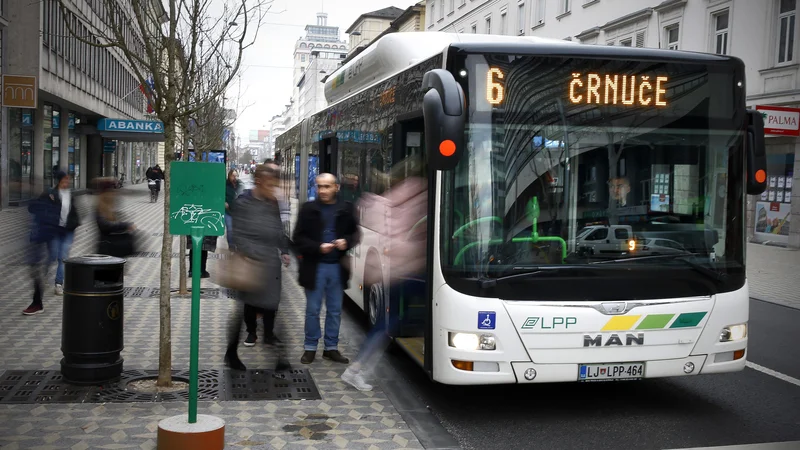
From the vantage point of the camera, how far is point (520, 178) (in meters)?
6.22

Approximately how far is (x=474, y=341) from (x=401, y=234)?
1.42 metres

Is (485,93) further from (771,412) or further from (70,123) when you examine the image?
(70,123)

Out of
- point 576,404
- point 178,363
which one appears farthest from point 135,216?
point 576,404

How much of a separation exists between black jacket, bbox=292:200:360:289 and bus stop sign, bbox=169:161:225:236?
81.3 inches

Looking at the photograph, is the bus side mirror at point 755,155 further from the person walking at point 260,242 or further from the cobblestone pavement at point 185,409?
the person walking at point 260,242

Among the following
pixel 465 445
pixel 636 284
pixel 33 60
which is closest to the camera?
pixel 465 445

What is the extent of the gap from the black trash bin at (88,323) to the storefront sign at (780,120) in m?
17.9

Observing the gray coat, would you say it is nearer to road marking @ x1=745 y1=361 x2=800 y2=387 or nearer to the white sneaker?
the white sneaker

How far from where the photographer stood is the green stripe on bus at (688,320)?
6473 mm

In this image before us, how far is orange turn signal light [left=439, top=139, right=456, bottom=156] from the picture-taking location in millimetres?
5809

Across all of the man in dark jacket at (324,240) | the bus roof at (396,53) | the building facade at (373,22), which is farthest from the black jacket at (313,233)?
the building facade at (373,22)

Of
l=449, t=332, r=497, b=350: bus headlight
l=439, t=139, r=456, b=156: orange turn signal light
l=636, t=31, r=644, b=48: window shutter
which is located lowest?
l=449, t=332, r=497, b=350: bus headlight

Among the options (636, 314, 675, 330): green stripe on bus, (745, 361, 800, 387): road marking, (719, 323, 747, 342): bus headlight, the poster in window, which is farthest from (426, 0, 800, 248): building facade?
(636, 314, 675, 330): green stripe on bus

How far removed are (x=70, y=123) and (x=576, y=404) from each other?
40453 millimetres
